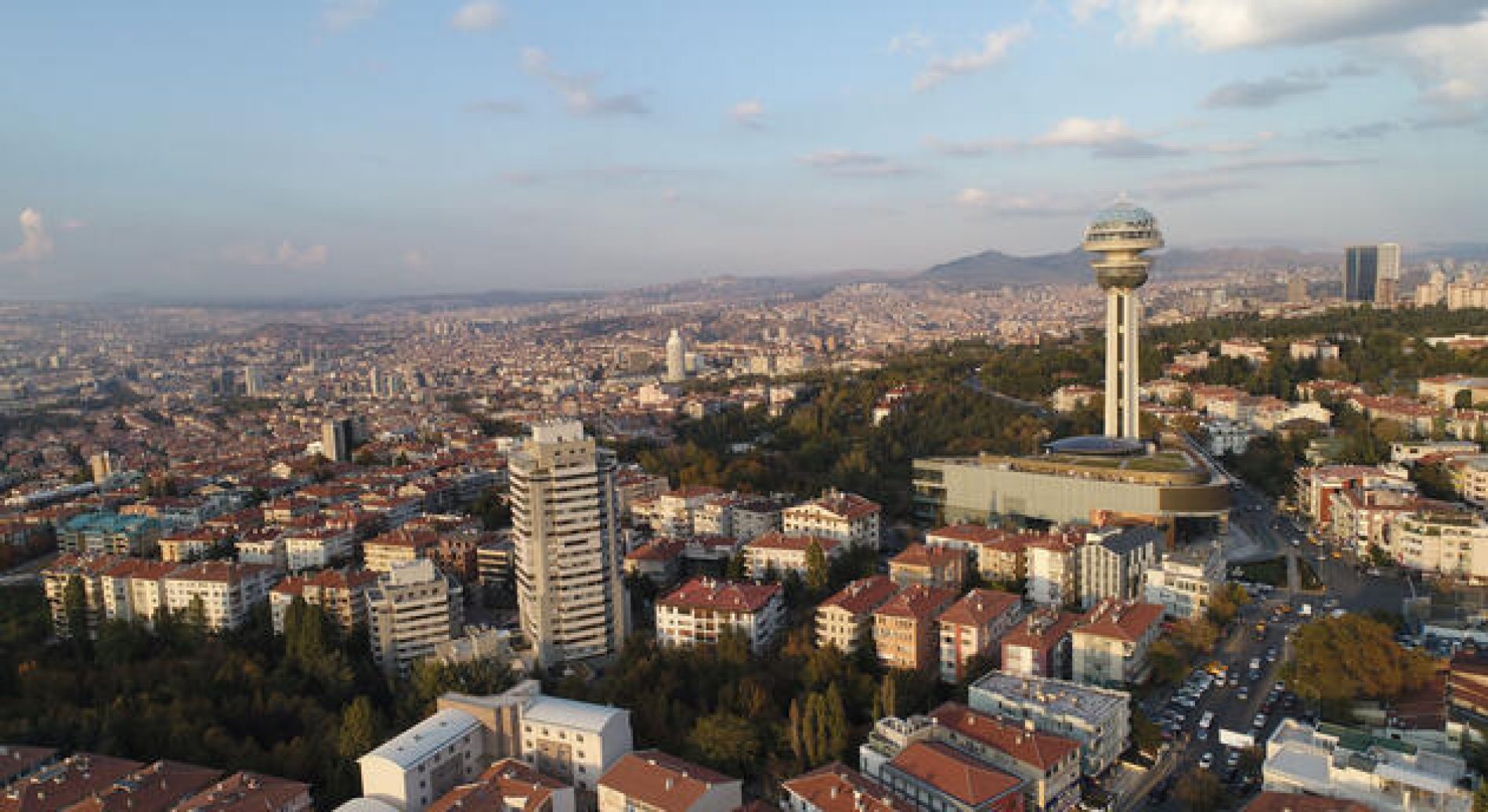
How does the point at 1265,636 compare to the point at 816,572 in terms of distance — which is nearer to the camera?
the point at 1265,636

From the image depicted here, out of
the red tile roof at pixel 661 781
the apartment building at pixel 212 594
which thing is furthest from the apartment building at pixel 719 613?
the apartment building at pixel 212 594

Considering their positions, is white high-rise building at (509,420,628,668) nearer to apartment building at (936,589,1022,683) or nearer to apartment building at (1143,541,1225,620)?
apartment building at (936,589,1022,683)

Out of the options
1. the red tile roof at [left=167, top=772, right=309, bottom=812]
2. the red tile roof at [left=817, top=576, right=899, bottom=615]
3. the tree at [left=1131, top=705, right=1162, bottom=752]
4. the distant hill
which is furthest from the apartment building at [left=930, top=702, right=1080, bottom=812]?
the distant hill

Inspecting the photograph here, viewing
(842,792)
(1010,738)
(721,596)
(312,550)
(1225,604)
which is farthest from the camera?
(312,550)

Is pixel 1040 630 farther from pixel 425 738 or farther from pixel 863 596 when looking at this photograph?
pixel 425 738

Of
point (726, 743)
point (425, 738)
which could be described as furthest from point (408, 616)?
point (726, 743)
